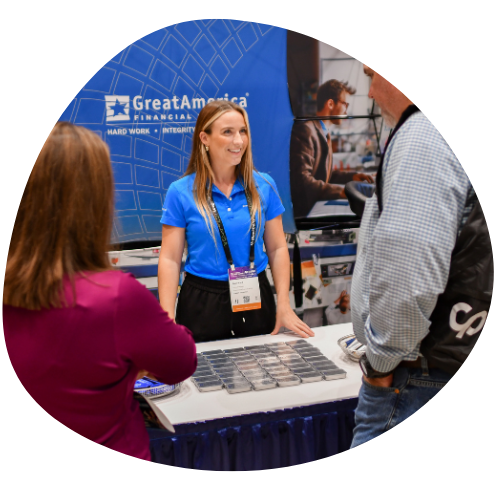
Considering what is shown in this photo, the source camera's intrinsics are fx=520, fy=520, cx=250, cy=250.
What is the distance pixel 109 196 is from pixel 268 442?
0.99m

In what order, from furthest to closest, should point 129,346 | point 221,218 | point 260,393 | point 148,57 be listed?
point 148,57, point 221,218, point 260,393, point 129,346

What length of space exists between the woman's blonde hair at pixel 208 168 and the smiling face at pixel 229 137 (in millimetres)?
21

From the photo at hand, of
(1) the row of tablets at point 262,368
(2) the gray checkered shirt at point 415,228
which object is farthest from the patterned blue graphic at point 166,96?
(2) the gray checkered shirt at point 415,228

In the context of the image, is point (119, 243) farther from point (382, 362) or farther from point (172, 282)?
point (382, 362)

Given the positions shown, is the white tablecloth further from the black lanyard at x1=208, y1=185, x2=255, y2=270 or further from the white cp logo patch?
the black lanyard at x1=208, y1=185, x2=255, y2=270

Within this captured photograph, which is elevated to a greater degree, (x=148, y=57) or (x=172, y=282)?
(x=148, y=57)

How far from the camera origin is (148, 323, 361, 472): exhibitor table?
5.22ft

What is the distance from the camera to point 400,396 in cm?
137

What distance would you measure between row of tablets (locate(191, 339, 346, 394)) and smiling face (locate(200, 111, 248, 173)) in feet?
2.91

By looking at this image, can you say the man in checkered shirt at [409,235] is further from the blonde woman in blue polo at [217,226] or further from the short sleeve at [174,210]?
the short sleeve at [174,210]

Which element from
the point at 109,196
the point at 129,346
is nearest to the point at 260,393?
the point at 129,346

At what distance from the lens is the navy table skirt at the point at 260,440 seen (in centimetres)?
159

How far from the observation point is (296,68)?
3477 millimetres

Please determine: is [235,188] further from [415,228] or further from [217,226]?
[415,228]
